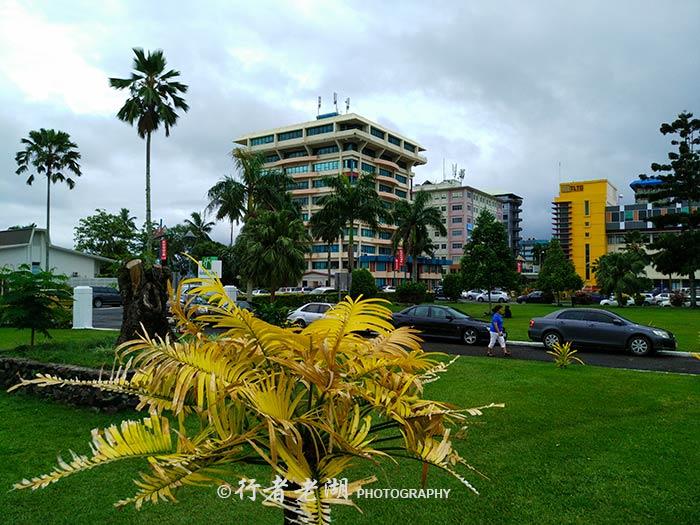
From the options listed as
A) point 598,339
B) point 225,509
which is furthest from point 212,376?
point 598,339

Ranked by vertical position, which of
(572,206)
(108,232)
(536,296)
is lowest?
(536,296)

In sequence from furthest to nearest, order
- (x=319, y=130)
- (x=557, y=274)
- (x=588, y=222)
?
(x=588, y=222), (x=319, y=130), (x=557, y=274)

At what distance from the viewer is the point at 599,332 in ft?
49.8

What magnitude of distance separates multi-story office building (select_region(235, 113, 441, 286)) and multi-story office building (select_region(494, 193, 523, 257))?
63170mm

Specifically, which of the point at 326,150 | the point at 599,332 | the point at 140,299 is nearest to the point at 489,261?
the point at 599,332

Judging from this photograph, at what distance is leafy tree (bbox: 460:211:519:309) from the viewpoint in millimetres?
31234

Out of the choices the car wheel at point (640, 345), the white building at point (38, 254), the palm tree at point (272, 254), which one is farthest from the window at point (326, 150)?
the car wheel at point (640, 345)

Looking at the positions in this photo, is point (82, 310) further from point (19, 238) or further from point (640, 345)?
point (19, 238)

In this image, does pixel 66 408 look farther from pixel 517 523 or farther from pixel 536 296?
pixel 536 296

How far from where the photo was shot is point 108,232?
5441 centimetres

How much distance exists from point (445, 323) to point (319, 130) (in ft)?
219

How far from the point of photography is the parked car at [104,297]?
111 ft

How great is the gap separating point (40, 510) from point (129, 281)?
5.67 m

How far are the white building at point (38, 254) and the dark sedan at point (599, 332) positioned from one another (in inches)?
1314
